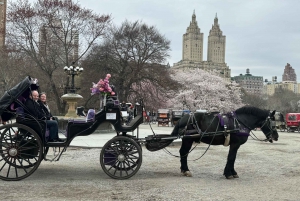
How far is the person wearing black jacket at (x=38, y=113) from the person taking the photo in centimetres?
730

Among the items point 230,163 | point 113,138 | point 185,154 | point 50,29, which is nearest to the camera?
point 113,138

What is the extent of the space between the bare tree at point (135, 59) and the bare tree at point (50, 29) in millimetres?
5117

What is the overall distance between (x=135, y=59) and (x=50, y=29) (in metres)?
11.4

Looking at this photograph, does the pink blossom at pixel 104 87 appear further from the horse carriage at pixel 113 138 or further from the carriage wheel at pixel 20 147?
the carriage wheel at pixel 20 147

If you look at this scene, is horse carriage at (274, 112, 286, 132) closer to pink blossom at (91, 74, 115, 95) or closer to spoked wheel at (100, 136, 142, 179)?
spoked wheel at (100, 136, 142, 179)

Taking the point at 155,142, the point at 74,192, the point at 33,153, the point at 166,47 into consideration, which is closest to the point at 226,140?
the point at 155,142

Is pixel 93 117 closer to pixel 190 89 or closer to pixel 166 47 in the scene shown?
pixel 166 47

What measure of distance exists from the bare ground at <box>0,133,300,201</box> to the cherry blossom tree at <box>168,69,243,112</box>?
150 ft

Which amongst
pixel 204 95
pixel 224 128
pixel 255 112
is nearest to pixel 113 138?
pixel 224 128

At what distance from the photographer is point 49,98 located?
3759 cm

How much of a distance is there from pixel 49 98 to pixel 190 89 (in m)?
28.9

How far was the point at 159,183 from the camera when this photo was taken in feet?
23.2

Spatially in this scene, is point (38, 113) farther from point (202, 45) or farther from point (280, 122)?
point (202, 45)

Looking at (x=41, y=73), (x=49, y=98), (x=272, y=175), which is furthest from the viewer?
(x=49, y=98)
